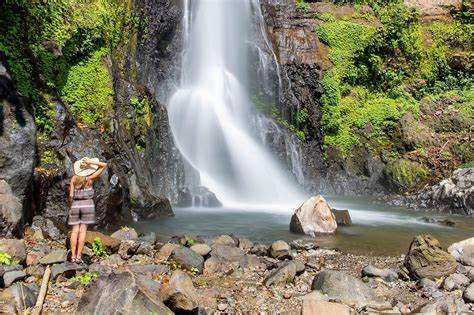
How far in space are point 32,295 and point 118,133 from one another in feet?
27.6

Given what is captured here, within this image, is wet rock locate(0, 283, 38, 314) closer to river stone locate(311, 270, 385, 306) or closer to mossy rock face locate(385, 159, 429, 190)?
river stone locate(311, 270, 385, 306)

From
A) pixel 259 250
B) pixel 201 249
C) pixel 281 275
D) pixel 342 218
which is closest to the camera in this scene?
pixel 281 275

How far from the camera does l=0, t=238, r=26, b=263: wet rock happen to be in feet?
22.6

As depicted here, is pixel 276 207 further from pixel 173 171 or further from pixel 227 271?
pixel 227 271

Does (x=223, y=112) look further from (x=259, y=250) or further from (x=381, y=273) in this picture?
(x=381, y=273)

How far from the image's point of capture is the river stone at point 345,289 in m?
6.73

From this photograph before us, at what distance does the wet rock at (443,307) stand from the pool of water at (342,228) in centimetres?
334

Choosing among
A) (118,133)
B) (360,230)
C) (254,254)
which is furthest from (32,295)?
(360,230)

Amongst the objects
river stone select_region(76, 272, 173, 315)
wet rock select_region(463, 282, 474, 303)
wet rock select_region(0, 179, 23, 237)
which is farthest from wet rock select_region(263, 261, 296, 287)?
wet rock select_region(0, 179, 23, 237)

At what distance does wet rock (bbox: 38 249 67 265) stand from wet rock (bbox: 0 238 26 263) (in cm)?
28

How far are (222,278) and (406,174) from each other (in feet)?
55.8

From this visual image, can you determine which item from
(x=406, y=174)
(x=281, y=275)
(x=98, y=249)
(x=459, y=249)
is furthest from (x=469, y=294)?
(x=406, y=174)

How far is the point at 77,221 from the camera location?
7648 millimetres

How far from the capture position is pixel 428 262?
814 cm
